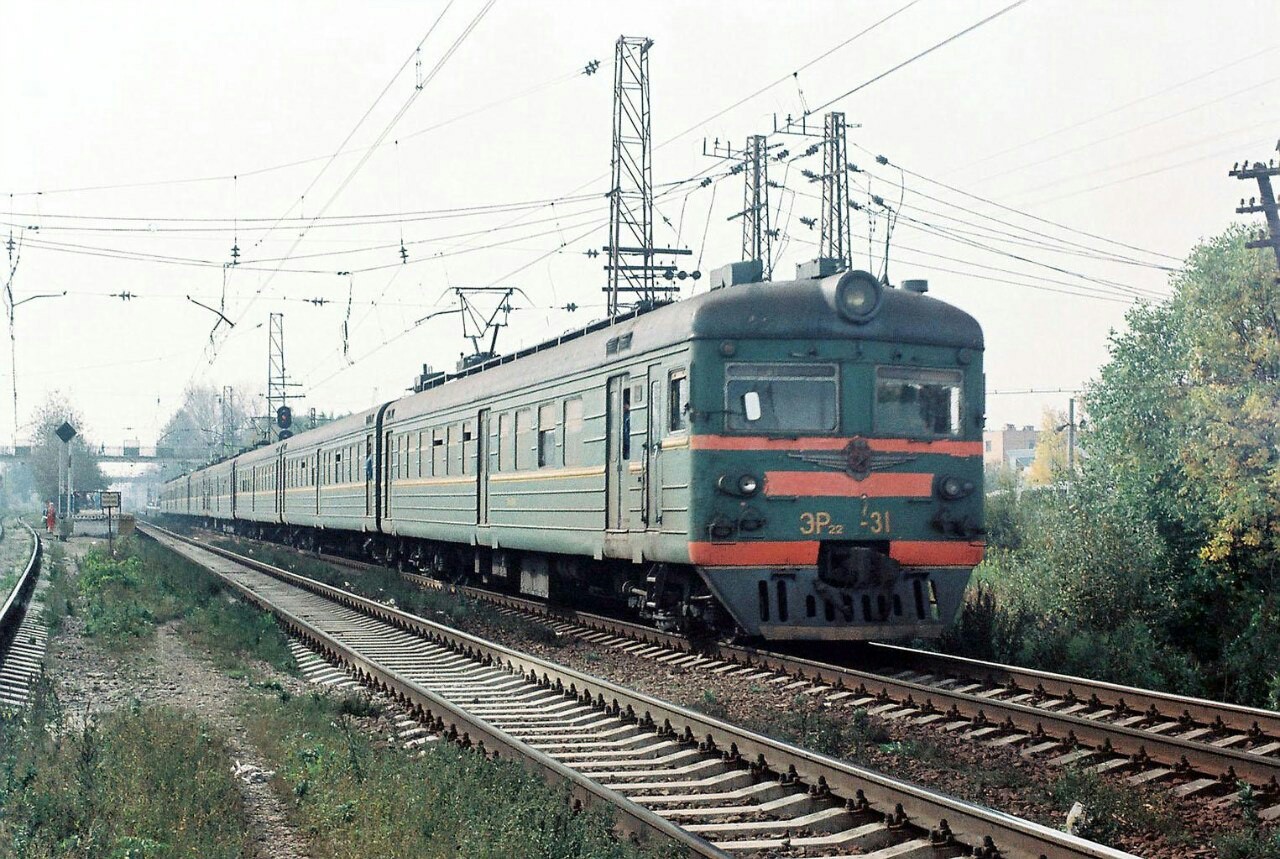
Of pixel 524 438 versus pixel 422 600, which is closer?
pixel 524 438

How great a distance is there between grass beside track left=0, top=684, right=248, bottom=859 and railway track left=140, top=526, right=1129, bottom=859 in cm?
161

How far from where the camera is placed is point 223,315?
99.7 ft

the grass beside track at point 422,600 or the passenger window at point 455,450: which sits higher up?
the passenger window at point 455,450

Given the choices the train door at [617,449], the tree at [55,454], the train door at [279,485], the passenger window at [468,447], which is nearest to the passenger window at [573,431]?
the train door at [617,449]

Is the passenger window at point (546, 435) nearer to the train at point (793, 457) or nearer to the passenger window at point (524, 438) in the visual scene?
A: the passenger window at point (524, 438)

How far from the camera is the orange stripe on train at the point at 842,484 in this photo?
11656 mm

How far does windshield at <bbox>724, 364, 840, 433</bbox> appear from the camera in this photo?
1177 centimetres

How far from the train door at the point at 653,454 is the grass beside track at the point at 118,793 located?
4.47m

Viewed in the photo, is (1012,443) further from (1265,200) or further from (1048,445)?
(1265,200)

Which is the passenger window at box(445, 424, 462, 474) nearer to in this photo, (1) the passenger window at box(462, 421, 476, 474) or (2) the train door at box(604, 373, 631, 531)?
(1) the passenger window at box(462, 421, 476, 474)

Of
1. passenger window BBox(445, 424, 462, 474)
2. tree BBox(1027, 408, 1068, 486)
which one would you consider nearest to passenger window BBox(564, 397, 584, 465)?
passenger window BBox(445, 424, 462, 474)

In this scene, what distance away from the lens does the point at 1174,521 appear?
21.2 m

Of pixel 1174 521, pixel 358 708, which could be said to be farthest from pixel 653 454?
pixel 1174 521

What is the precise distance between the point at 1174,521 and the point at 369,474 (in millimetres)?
14145
